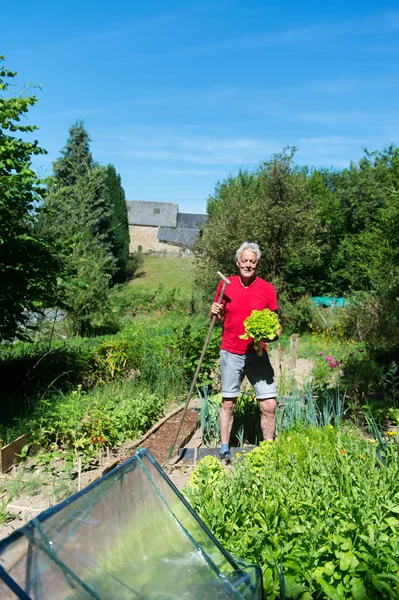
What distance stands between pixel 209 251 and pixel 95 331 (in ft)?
14.6

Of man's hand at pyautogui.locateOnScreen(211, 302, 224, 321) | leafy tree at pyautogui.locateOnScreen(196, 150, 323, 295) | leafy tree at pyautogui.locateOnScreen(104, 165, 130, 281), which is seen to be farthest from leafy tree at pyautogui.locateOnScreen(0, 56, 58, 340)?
leafy tree at pyautogui.locateOnScreen(104, 165, 130, 281)

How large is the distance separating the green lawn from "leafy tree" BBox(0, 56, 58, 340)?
18111mm

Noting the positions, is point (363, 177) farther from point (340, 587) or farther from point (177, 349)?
point (340, 587)

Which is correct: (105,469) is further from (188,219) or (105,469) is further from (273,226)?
(188,219)

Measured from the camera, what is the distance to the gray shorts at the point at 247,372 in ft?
14.8

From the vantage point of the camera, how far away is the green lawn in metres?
27.6

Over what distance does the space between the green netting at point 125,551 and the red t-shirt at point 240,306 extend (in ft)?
8.27

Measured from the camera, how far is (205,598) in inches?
67.7

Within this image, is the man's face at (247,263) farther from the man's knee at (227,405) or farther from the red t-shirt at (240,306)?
the man's knee at (227,405)

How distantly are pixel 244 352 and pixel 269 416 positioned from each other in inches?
22.2

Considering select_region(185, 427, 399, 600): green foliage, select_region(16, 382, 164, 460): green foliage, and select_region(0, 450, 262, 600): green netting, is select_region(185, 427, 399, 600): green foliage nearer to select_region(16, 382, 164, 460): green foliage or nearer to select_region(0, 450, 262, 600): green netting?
select_region(0, 450, 262, 600): green netting

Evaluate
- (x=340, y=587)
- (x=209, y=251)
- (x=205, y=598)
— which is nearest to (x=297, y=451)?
(x=340, y=587)

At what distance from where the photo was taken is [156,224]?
51.1 m

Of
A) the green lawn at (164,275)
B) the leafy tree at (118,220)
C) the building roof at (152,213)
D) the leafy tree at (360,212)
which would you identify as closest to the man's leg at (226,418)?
the leafy tree at (360,212)
